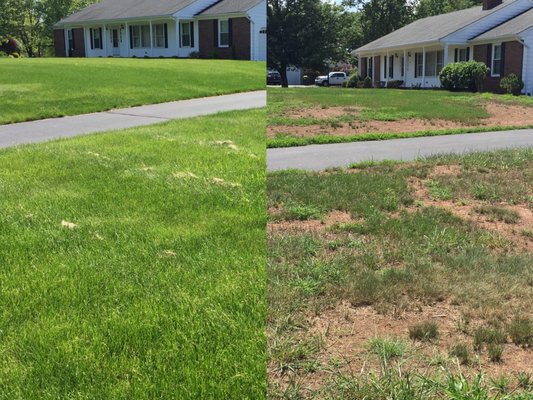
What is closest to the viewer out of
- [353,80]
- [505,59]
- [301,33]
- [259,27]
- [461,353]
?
[301,33]

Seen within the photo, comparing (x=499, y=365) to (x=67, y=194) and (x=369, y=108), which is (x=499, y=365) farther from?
(x=67, y=194)

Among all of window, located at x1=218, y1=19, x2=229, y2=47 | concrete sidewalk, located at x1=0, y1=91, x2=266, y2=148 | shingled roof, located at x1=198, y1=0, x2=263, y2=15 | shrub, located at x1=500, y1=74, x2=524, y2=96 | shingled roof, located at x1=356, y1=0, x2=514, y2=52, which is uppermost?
shingled roof, located at x1=198, y1=0, x2=263, y2=15

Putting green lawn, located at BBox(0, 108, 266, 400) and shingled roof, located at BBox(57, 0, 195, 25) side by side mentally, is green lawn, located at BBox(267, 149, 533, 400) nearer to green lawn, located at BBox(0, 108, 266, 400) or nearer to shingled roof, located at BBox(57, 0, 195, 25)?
green lawn, located at BBox(0, 108, 266, 400)

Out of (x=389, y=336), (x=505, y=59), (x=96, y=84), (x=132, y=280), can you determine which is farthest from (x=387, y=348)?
(x=96, y=84)

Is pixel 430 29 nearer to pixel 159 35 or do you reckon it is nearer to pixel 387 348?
pixel 387 348

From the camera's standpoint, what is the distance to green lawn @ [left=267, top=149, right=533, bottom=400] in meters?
2.65

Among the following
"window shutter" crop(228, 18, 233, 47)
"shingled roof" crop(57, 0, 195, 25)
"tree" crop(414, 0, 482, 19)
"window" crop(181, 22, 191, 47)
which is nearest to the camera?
"tree" crop(414, 0, 482, 19)

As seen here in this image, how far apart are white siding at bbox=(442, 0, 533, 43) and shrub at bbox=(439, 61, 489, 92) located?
0.62 feet

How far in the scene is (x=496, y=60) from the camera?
4.60m

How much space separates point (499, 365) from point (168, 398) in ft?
4.86

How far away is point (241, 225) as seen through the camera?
4.92 m

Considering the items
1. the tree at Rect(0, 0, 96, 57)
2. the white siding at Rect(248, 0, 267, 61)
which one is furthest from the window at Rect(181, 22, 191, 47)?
the tree at Rect(0, 0, 96, 57)

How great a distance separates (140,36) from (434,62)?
103ft

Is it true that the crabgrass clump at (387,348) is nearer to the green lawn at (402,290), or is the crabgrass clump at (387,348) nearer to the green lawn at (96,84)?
the green lawn at (402,290)
